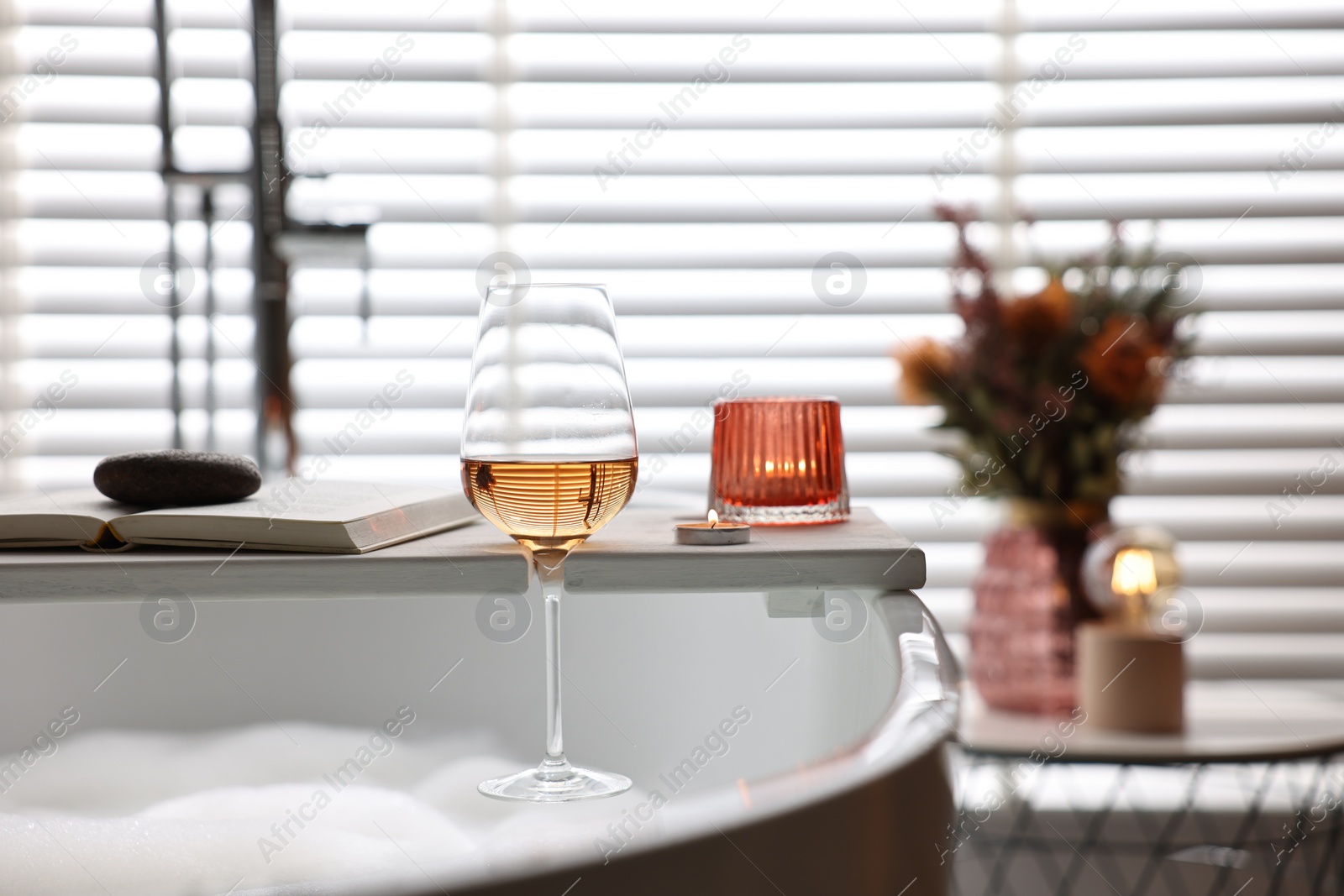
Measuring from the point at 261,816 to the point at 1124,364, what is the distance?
1180 mm

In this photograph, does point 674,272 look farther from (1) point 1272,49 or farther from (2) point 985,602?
(1) point 1272,49

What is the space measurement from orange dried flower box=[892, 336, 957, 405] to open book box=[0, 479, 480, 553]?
3.02 ft

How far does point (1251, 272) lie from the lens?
2.00 metres

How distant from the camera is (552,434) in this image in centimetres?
65

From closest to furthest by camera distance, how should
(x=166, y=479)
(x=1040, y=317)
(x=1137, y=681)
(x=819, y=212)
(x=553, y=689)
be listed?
1. (x=553, y=689)
2. (x=166, y=479)
3. (x=1137, y=681)
4. (x=1040, y=317)
5. (x=819, y=212)

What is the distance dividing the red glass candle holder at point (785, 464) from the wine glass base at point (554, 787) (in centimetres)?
24

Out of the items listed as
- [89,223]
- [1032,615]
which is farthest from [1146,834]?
[89,223]

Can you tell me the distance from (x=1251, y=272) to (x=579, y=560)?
5.72 ft

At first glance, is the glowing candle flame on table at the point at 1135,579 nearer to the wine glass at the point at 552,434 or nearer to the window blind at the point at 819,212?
the window blind at the point at 819,212

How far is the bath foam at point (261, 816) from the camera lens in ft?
1.78

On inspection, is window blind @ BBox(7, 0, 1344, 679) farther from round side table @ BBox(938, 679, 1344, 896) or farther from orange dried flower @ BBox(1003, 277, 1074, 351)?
orange dried flower @ BBox(1003, 277, 1074, 351)

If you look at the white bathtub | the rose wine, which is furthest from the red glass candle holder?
the rose wine

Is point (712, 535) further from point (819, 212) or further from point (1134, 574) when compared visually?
point (819, 212)

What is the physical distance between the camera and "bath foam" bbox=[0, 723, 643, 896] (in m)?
0.54
